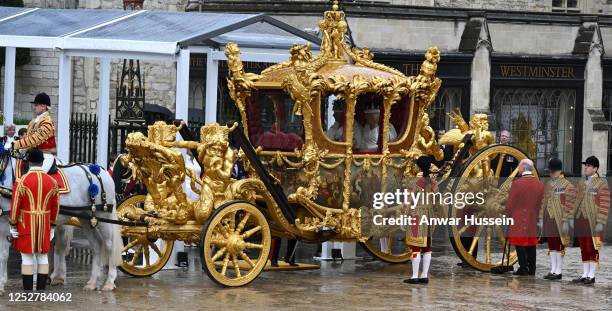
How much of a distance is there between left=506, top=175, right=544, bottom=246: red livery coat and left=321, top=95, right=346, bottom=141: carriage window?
2431 millimetres

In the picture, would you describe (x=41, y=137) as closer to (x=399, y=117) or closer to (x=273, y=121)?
(x=273, y=121)

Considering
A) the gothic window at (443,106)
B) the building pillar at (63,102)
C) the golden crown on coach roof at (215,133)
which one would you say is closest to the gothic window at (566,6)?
the gothic window at (443,106)

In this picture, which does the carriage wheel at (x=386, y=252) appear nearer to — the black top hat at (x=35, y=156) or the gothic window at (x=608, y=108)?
Result: the black top hat at (x=35, y=156)

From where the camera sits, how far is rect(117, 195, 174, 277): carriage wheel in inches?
686

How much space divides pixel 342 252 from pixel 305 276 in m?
2.30

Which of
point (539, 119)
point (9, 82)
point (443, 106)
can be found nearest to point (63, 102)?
point (9, 82)

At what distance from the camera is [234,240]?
1680 cm

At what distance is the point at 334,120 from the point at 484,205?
251cm

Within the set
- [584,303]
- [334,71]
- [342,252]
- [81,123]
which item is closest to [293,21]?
[81,123]

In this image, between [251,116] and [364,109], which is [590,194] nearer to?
[364,109]

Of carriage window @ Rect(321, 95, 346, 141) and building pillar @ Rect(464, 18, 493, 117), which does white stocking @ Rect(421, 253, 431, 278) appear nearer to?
carriage window @ Rect(321, 95, 346, 141)

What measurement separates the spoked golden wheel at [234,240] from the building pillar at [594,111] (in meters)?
19.1

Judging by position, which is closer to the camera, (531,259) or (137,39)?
(531,259)

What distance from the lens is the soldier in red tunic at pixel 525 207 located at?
62.1 ft
